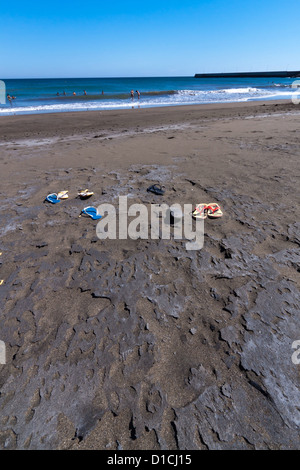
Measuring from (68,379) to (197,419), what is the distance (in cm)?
89

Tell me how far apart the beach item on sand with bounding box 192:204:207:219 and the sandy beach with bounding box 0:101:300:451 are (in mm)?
254

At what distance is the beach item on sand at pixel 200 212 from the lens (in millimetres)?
3320

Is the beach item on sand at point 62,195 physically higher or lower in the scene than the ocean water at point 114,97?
lower

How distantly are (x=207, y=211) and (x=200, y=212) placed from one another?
0.41 ft

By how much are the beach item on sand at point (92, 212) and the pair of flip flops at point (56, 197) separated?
2.21ft

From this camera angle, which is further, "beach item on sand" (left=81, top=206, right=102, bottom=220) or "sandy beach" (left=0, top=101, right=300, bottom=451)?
"beach item on sand" (left=81, top=206, right=102, bottom=220)

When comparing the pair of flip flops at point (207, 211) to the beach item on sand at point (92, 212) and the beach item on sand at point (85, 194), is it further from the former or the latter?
the beach item on sand at point (85, 194)

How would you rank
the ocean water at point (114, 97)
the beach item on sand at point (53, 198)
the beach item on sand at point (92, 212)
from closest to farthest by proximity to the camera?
the beach item on sand at point (92, 212)
the beach item on sand at point (53, 198)
the ocean water at point (114, 97)

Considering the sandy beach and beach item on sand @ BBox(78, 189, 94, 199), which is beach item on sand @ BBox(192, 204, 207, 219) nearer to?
the sandy beach

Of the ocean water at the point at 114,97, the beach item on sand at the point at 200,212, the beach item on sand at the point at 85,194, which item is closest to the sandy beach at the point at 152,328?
the beach item on sand at the point at 85,194

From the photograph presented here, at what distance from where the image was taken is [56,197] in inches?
158

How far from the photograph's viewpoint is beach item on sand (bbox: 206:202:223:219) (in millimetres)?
3314

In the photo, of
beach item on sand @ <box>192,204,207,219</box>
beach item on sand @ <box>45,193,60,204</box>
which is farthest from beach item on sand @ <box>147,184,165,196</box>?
beach item on sand @ <box>45,193,60,204</box>

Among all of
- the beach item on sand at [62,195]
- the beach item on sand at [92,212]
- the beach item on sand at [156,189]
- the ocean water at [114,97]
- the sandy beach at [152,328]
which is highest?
the ocean water at [114,97]
